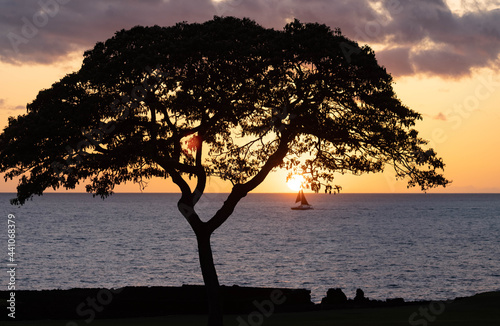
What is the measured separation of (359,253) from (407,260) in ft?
35.9

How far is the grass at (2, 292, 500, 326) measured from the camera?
2539cm

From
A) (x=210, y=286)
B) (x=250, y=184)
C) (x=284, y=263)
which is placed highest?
(x=250, y=184)

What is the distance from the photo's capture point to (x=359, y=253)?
99812mm

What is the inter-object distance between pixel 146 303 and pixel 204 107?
13355mm

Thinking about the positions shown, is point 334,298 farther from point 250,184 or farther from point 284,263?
point 284,263

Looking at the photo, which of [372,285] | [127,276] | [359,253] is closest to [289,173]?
[372,285]

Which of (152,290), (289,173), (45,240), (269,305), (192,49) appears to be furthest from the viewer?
(45,240)

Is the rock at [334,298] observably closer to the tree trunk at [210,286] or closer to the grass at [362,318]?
the grass at [362,318]

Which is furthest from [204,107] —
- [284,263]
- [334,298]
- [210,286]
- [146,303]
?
[284,263]

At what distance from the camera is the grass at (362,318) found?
1000 inches

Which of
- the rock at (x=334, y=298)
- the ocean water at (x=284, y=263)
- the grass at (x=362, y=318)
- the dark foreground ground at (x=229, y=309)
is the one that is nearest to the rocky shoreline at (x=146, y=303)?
the dark foreground ground at (x=229, y=309)

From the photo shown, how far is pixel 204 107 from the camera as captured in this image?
2436cm

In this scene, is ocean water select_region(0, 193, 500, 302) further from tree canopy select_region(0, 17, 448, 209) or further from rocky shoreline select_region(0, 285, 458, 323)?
tree canopy select_region(0, 17, 448, 209)

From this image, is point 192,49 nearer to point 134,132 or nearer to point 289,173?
point 134,132
